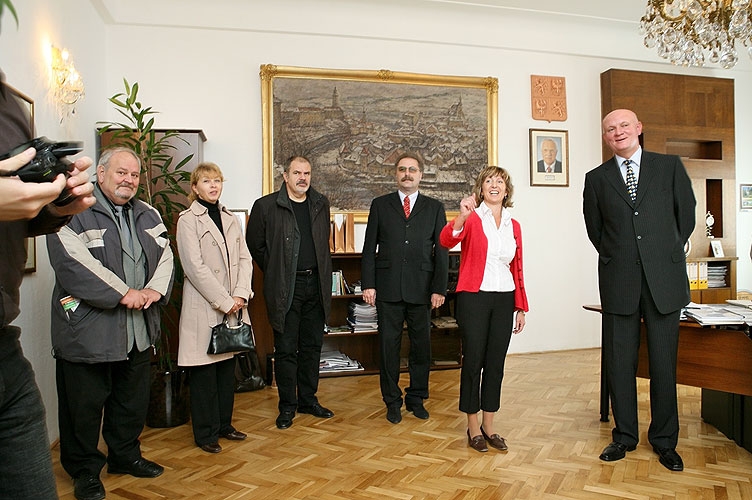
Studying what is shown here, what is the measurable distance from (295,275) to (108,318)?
4.21 feet

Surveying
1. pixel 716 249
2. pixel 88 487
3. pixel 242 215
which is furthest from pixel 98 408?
pixel 716 249

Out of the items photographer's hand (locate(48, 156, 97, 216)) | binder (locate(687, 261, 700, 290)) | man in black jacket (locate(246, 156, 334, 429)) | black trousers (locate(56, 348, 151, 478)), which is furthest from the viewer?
binder (locate(687, 261, 700, 290))

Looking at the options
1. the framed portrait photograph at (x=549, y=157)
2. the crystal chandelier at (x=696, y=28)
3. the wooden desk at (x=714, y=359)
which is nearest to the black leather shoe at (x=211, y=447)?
the wooden desk at (x=714, y=359)

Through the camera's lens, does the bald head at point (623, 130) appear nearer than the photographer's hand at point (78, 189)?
No

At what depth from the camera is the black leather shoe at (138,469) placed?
2828 mm

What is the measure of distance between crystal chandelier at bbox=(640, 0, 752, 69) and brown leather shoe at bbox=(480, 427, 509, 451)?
275 centimetres

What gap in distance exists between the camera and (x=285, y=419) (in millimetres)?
3609

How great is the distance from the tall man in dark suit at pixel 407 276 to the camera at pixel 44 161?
2.78 m

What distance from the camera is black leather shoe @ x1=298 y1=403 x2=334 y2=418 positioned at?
381 centimetres

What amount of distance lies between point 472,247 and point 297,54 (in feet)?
10.3

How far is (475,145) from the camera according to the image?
18.8 ft

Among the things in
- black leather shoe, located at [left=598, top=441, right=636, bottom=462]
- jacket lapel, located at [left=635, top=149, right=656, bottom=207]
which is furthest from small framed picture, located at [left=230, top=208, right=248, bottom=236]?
black leather shoe, located at [left=598, top=441, right=636, bottom=462]

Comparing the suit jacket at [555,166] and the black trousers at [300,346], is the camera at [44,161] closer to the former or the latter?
the black trousers at [300,346]

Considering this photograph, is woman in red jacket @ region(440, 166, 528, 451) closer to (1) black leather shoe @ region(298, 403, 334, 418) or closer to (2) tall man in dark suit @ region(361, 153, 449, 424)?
(2) tall man in dark suit @ region(361, 153, 449, 424)
